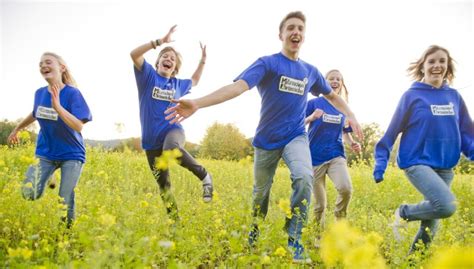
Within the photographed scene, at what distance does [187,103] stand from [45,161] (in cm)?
217

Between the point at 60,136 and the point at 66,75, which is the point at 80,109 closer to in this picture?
the point at 60,136

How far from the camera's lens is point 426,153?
3.93 metres

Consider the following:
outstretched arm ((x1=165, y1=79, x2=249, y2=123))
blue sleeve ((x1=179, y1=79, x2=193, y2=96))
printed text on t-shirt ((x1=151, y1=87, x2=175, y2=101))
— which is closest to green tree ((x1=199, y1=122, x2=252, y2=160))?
blue sleeve ((x1=179, y1=79, x2=193, y2=96))

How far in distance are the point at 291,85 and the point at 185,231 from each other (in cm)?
168

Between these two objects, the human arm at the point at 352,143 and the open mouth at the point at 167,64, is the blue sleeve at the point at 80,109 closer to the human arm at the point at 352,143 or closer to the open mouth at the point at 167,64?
the open mouth at the point at 167,64

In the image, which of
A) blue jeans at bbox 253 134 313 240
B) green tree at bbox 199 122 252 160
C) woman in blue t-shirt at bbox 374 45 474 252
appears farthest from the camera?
green tree at bbox 199 122 252 160

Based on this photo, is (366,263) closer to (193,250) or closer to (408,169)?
(193,250)

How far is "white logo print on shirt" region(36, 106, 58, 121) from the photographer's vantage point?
442 centimetres

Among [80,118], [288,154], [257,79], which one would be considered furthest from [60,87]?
[288,154]

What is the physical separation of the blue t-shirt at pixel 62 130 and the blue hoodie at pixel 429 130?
2.99 meters

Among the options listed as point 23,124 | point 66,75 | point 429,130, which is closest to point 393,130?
point 429,130

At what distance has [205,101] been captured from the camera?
3.09 meters

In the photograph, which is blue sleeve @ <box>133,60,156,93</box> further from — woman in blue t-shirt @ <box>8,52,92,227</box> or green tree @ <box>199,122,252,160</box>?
green tree @ <box>199,122,252,160</box>

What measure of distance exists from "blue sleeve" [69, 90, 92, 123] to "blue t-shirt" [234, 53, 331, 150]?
171 centimetres
